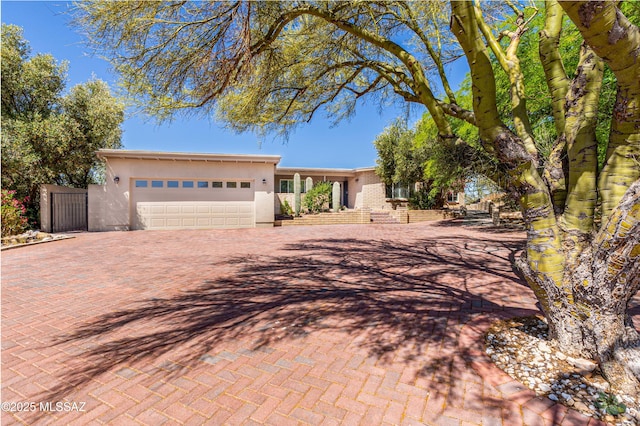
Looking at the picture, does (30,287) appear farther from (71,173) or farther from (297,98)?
(71,173)

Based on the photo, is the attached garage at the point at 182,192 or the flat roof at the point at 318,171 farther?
the flat roof at the point at 318,171

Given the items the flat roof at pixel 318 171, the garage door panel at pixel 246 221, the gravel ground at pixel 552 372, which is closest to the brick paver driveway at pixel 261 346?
the gravel ground at pixel 552 372

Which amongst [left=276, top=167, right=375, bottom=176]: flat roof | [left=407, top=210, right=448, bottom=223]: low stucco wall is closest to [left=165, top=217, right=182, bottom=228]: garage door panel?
[left=276, top=167, right=375, bottom=176]: flat roof

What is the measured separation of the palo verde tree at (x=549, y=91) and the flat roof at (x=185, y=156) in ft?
31.9

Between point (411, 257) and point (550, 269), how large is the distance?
4899 millimetres

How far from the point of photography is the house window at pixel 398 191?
807 inches

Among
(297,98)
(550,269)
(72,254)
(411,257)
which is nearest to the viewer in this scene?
(550,269)

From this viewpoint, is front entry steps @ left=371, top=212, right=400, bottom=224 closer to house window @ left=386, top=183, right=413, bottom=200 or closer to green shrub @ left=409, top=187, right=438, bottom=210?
green shrub @ left=409, top=187, right=438, bottom=210

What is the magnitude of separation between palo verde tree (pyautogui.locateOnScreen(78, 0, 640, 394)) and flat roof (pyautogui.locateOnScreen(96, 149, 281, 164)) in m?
9.72

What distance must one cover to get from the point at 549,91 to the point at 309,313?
391cm

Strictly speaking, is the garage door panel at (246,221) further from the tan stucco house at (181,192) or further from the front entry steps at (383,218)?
the front entry steps at (383,218)

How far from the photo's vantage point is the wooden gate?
1287cm

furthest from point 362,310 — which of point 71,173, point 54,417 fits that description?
point 71,173

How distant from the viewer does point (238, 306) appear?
4094mm
